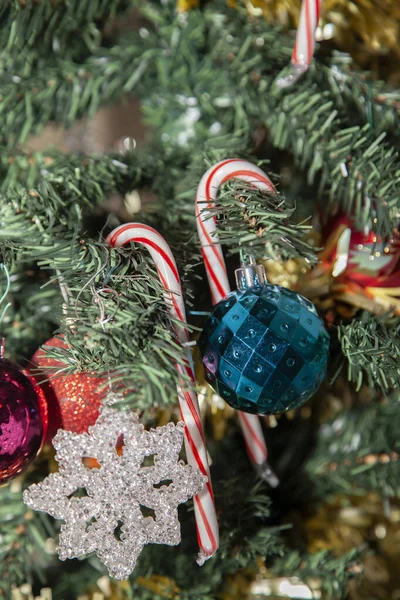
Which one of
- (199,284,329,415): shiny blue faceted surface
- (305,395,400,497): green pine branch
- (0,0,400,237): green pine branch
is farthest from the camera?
(305,395,400,497): green pine branch

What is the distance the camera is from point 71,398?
467 millimetres

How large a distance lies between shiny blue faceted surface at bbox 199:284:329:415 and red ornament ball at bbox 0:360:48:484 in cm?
14

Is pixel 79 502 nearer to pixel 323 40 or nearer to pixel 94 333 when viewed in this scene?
pixel 94 333

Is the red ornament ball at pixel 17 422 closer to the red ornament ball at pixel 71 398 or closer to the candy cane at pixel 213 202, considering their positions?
the red ornament ball at pixel 71 398

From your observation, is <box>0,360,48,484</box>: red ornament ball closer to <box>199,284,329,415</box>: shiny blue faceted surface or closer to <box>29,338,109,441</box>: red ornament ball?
<box>29,338,109,441</box>: red ornament ball

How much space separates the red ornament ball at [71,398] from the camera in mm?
460

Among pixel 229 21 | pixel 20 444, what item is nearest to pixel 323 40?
pixel 229 21

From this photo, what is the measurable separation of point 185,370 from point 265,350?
0.20 ft

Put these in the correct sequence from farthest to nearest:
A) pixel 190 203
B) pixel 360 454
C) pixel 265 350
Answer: pixel 360 454
pixel 190 203
pixel 265 350

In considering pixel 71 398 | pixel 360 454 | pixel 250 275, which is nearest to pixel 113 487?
pixel 71 398

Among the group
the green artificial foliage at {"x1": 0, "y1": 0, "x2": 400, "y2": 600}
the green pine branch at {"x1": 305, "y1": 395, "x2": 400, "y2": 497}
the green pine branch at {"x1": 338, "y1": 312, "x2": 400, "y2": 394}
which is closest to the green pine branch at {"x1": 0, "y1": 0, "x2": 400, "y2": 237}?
the green artificial foliage at {"x1": 0, "y1": 0, "x2": 400, "y2": 600}

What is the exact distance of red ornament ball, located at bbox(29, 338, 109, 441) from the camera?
46 centimetres

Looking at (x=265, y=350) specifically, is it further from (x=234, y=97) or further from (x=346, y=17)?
(x=346, y=17)

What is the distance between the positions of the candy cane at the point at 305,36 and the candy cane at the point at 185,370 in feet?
0.73
